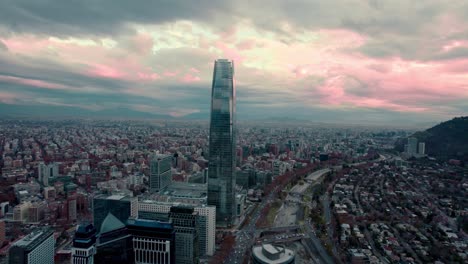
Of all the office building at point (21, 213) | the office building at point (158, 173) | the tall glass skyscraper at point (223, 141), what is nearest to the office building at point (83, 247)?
the tall glass skyscraper at point (223, 141)

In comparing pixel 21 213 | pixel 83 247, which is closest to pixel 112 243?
pixel 83 247

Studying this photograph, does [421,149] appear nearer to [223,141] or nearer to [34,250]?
[223,141]

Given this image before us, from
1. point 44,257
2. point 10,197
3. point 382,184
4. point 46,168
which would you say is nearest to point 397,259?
point 44,257

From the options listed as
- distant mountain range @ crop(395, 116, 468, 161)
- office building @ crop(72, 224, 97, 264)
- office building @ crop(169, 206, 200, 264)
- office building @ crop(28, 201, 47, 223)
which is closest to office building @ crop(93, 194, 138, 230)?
office building @ crop(169, 206, 200, 264)

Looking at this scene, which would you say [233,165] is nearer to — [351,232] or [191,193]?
[191,193]

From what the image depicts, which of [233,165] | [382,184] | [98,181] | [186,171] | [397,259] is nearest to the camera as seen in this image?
[397,259]

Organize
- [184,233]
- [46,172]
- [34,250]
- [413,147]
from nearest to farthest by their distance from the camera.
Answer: [34,250] < [184,233] < [46,172] < [413,147]

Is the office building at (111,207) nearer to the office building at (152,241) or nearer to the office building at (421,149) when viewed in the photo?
the office building at (152,241)

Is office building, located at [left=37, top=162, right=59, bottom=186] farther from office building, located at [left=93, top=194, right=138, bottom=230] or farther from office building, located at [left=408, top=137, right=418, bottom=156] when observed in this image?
office building, located at [left=408, top=137, right=418, bottom=156]
